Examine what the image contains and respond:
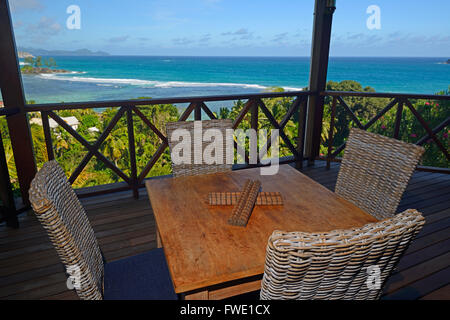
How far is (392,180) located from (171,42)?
31.9 meters

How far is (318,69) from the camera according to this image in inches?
157

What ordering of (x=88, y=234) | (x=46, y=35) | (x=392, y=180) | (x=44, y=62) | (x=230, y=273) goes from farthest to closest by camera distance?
(x=44, y=62) < (x=46, y=35) < (x=392, y=180) < (x=88, y=234) < (x=230, y=273)

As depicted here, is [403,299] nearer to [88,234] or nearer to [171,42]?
[88,234]

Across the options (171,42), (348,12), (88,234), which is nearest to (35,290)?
(88,234)

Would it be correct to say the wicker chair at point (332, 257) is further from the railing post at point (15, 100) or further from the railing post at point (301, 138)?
the railing post at point (301, 138)

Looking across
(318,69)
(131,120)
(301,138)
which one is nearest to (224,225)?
(131,120)

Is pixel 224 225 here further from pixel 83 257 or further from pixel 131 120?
pixel 131 120

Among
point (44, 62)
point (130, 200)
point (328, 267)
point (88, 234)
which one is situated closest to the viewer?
point (328, 267)

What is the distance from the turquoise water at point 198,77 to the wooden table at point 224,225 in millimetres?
28430

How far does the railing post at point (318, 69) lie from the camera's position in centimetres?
379

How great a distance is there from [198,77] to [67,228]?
112 ft

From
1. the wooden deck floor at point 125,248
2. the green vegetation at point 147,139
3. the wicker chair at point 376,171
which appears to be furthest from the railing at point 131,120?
the green vegetation at point 147,139
